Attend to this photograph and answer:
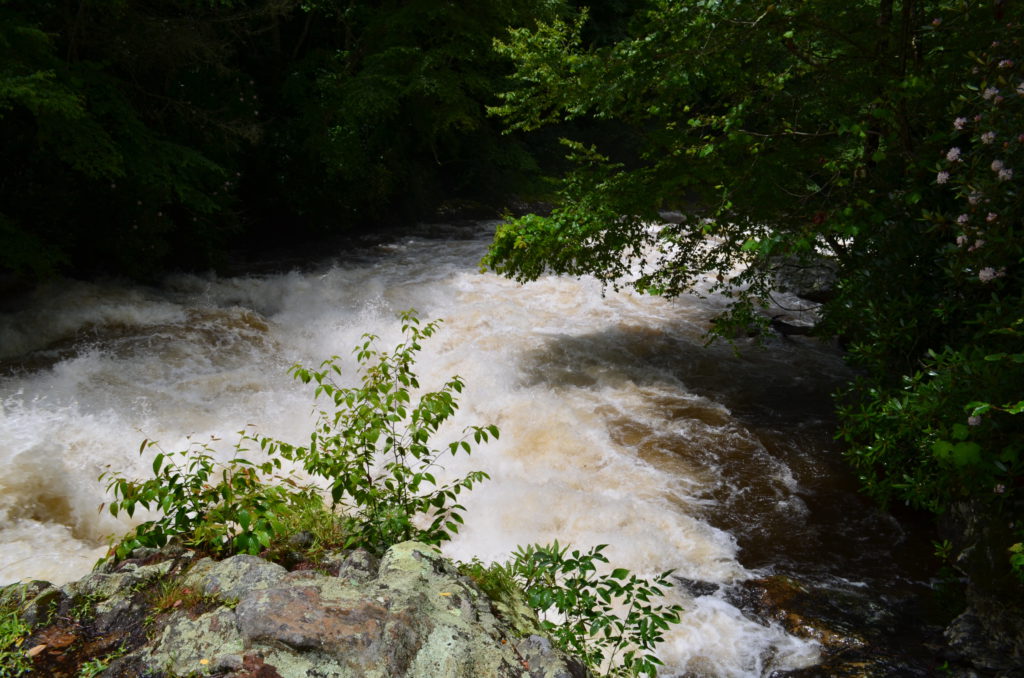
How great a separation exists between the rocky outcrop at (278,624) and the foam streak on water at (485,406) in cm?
110

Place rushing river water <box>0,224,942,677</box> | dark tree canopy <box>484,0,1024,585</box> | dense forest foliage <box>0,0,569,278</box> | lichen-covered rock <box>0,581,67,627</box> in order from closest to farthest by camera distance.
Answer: lichen-covered rock <box>0,581,67,627</box>, dark tree canopy <box>484,0,1024,585</box>, rushing river water <box>0,224,942,677</box>, dense forest foliage <box>0,0,569,278</box>

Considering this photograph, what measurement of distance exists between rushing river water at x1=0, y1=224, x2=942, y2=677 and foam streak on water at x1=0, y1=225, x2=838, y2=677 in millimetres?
21

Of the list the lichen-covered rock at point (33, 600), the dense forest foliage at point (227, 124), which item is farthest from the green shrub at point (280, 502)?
the dense forest foliage at point (227, 124)

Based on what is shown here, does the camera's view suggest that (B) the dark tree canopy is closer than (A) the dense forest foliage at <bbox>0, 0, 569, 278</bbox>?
Yes

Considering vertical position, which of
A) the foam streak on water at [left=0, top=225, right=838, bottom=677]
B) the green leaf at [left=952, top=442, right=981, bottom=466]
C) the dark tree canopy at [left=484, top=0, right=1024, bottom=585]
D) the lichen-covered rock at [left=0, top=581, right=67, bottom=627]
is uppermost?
the dark tree canopy at [left=484, top=0, right=1024, bottom=585]

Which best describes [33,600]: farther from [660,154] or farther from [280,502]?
[660,154]

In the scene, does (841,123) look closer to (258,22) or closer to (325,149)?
Answer: (325,149)

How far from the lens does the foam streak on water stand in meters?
4.50

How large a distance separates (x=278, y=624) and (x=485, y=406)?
15.0 ft

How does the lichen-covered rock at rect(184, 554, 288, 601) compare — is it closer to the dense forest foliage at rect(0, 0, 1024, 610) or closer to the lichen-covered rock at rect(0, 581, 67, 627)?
the lichen-covered rock at rect(0, 581, 67, 627)

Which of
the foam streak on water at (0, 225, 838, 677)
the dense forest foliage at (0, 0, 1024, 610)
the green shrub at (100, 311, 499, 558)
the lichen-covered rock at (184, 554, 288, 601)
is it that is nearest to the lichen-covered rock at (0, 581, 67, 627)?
the green shrub at (100, 311, 499, 558)

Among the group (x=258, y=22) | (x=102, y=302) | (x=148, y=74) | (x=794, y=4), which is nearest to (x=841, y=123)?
(x=794, y=4)

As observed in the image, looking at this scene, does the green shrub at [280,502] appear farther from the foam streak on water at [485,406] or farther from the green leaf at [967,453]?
the green leaf at [967,453]

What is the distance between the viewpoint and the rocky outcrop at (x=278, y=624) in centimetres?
211
